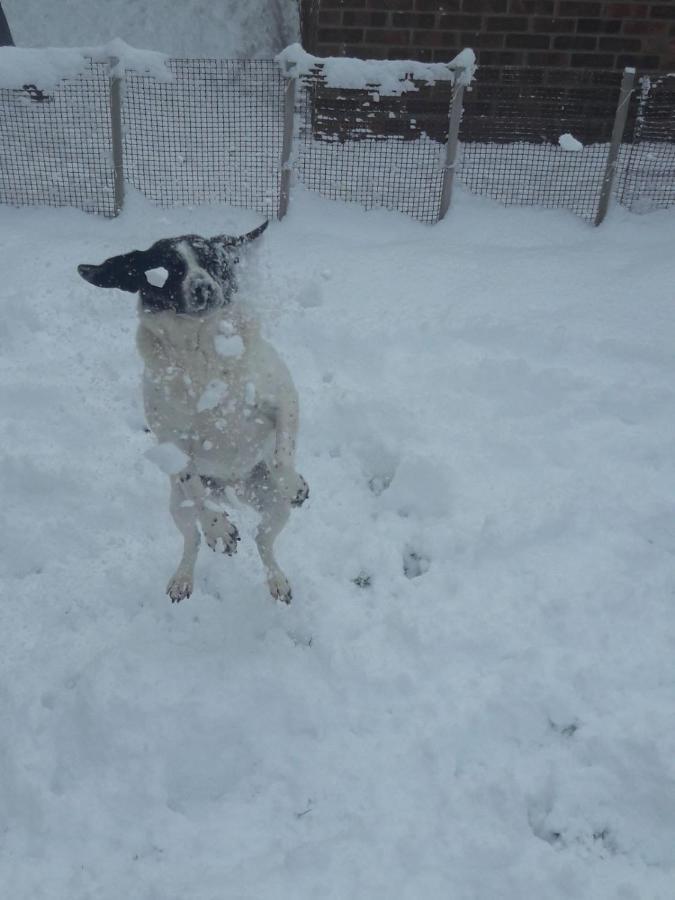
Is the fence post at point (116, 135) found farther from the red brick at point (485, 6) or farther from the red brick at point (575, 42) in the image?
the red brick at point (575, 42)

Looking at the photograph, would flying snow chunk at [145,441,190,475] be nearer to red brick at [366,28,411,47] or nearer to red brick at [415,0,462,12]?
red brick at [366,28,411,47]

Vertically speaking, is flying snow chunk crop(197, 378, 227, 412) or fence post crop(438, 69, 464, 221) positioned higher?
fence post crop(438, 69, 464, 221)

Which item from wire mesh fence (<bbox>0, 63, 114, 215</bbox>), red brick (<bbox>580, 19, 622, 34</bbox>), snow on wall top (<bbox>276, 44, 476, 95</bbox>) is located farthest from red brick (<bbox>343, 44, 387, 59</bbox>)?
wire mesh fence (<bbox>0, 63, 114, 215</bbox>)

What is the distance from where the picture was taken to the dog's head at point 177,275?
2.98 meters

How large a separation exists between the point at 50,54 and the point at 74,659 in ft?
19.8

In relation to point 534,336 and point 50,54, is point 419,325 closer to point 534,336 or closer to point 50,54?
point 534,336

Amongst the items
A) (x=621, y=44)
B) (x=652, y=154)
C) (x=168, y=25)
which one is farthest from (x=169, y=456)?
(x=168, y=25)

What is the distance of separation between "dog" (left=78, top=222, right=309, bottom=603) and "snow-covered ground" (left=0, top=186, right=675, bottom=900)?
0.35 metres

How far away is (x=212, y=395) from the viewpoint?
128 inches

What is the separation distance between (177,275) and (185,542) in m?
1.46

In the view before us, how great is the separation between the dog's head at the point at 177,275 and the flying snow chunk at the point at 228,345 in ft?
0.52

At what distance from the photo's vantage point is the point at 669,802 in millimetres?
3045

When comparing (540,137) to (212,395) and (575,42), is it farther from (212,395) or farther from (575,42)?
(212,395)

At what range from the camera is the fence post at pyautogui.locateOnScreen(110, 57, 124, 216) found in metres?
7.04
